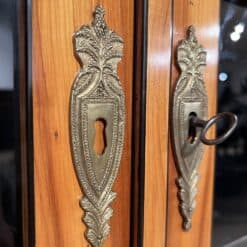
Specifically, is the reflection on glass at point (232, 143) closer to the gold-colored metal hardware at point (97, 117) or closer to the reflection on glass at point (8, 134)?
the gold-colored metal hardware at point (97, 117)

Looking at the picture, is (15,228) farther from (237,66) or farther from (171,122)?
(237,66)

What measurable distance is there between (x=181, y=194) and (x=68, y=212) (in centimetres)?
15

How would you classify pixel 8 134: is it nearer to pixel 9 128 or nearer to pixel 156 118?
pixel 9 128

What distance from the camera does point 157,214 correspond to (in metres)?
0.42

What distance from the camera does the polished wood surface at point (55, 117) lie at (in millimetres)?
324

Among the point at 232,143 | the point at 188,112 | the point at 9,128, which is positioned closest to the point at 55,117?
the point at 9,128

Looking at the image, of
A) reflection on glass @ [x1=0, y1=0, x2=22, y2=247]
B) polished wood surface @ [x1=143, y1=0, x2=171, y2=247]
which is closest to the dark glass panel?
reflection on glass @ [x1=0, y1=0, x2=22, y2=247]

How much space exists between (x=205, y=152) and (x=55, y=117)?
21cm

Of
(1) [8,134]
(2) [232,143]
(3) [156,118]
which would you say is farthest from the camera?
(2) [232,143]

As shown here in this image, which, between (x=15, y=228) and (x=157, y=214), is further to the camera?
(x=157, y=214)

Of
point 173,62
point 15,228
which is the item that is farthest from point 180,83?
point 15,228

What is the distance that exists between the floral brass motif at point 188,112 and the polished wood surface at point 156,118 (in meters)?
0.02

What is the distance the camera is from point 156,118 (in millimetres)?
409

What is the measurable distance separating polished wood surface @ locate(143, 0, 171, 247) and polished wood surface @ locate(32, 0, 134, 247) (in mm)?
51
